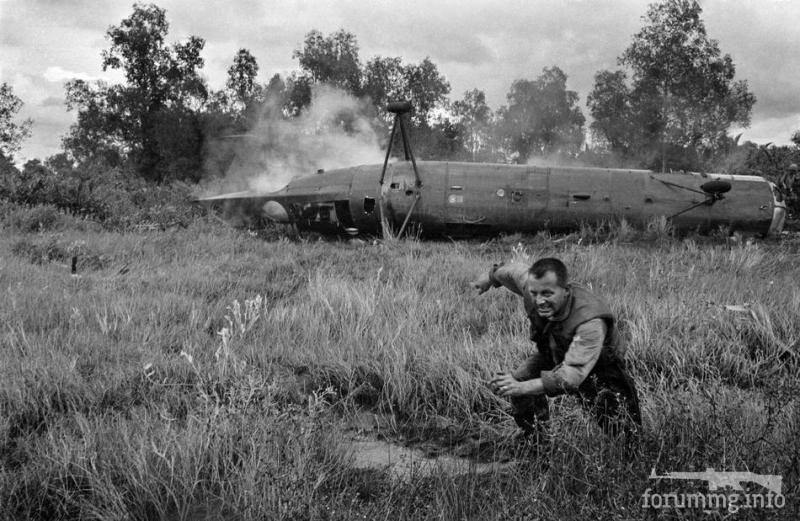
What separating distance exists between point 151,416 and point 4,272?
5.41m

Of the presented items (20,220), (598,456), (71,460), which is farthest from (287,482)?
(20,220)

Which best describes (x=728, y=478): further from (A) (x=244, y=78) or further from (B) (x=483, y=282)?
(A) (x=244, y=78)

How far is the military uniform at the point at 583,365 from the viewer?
9.52 ft

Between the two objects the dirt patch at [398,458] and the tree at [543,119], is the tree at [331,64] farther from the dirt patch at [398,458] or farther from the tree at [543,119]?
the dirt patch at [398,458]

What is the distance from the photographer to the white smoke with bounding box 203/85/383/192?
2294 centimetres

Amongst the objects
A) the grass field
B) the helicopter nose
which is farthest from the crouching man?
the helicopter nose

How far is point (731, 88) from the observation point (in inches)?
1388

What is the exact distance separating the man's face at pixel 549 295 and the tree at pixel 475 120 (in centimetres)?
4845

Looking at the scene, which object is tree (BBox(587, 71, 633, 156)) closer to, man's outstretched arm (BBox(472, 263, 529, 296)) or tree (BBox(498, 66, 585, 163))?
tree (BBox(498, 66, 585, 163))

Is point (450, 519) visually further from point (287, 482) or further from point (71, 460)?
point (71, 460)

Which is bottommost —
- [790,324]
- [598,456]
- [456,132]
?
[598,456]

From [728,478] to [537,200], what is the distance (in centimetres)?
1043

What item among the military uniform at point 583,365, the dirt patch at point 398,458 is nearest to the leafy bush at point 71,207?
the dirt patch at point 398,458

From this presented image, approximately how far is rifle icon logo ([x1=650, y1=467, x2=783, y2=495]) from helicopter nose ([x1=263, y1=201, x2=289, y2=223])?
11905 mm
